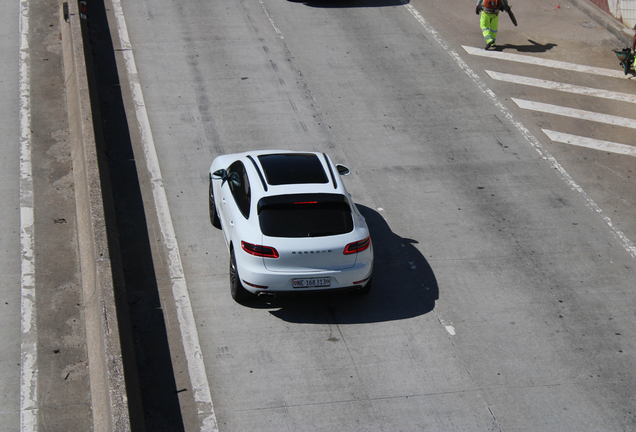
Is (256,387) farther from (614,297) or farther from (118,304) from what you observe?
(614,297)

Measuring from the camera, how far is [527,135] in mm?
13641

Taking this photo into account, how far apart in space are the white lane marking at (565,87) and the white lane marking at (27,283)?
389 inches

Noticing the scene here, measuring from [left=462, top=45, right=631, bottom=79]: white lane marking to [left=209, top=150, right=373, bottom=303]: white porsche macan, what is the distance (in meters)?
9.42

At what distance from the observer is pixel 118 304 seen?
8.11 m

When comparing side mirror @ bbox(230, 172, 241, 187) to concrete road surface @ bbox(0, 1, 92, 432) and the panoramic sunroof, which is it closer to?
the panoramic sunroof

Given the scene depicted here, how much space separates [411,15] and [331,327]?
12528mm

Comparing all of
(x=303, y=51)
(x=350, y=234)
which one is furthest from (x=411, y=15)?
(x=350, y=234)

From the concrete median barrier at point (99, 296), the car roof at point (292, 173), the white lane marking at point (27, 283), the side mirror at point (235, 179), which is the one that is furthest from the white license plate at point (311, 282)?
the white lane marking at point (27, 283)

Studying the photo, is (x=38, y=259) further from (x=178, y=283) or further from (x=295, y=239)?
(x=295, y=239)

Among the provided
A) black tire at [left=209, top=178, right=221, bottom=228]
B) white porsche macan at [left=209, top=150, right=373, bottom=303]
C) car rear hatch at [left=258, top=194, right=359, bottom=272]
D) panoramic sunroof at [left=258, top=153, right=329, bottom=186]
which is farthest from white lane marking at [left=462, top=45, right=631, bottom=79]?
car rear hatch at [left=258, top=194, right=359, bottom=272]

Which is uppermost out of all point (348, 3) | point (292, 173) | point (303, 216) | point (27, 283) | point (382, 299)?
point (292, 173)

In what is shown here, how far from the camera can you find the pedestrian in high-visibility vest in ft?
55.1

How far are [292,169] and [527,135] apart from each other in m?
6.26

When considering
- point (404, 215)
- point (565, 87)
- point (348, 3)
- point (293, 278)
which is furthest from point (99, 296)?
point (348, 3)
